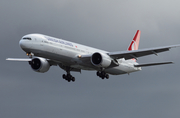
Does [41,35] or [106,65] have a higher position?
[41,35]

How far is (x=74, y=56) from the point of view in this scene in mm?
53719

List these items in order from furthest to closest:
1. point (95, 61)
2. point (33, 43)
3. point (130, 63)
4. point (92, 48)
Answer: point (130, 63), point (92, 48), point (95, 61), point (33, 43)

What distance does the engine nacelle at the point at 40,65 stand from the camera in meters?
58.1

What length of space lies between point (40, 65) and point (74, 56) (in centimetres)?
703

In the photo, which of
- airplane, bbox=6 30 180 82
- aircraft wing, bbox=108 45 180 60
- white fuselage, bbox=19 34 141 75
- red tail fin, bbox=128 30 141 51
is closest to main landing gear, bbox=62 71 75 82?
airplane, bbox=6 30 180 82

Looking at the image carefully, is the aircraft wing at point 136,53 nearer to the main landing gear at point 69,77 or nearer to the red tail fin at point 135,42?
the main landing gear at point 69,77

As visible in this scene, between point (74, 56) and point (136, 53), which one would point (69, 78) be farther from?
point (136, 53)

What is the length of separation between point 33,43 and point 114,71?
14.9 m

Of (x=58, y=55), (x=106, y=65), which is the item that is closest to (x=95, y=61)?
(x=106, y=65)

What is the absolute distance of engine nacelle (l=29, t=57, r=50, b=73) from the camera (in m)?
58.1

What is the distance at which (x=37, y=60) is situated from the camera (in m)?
58.6

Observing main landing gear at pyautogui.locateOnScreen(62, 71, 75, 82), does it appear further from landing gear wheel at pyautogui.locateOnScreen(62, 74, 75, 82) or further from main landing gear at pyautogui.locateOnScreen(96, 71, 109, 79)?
main landing gear at pyautogui.locateOnScreen(96, 71, 109, 79)

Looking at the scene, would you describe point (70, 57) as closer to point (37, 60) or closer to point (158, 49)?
point (37, 60)

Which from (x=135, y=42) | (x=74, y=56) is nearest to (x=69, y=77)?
(x=74, y=56)
